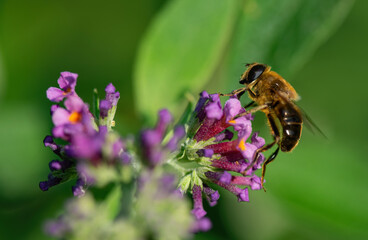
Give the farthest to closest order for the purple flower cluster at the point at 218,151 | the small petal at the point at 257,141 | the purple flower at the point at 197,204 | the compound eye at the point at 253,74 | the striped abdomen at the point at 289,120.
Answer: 1. the compound eye at the point at 253,74
2. the striped abdomen at the point at 289,120
3. the small petal at the point at 257,141
4. the purple flower cluster at the point at 218,151
5. the purple flower at the point at 197,204

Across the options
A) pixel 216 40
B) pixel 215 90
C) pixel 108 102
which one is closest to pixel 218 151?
pixel 108 102

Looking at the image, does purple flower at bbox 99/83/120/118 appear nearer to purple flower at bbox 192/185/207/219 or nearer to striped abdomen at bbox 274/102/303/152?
purple flower at bbox 192/185/207/219

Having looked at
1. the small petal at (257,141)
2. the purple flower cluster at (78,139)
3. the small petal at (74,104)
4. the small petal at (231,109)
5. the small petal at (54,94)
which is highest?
the small petal at (54,94)

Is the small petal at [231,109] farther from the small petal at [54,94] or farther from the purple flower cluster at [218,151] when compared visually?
the small petal at [54,94]

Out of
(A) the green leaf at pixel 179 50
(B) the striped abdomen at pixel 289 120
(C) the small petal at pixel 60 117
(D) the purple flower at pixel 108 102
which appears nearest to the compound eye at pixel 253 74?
(B) the striped abdomen at pixel 289 120

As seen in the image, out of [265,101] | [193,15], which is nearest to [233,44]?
[193,15]

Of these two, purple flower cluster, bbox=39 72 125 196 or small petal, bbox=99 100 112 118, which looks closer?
purple flower cluster, bbox=39 72 125 196

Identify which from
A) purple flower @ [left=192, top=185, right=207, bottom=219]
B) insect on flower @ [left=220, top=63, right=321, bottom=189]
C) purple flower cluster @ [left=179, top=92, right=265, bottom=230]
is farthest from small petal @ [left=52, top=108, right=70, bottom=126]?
insect on flower @ [left=220, top=63, right=321, bottom=189]

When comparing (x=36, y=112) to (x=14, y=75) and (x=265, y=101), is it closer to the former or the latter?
(x=14, y=75)
